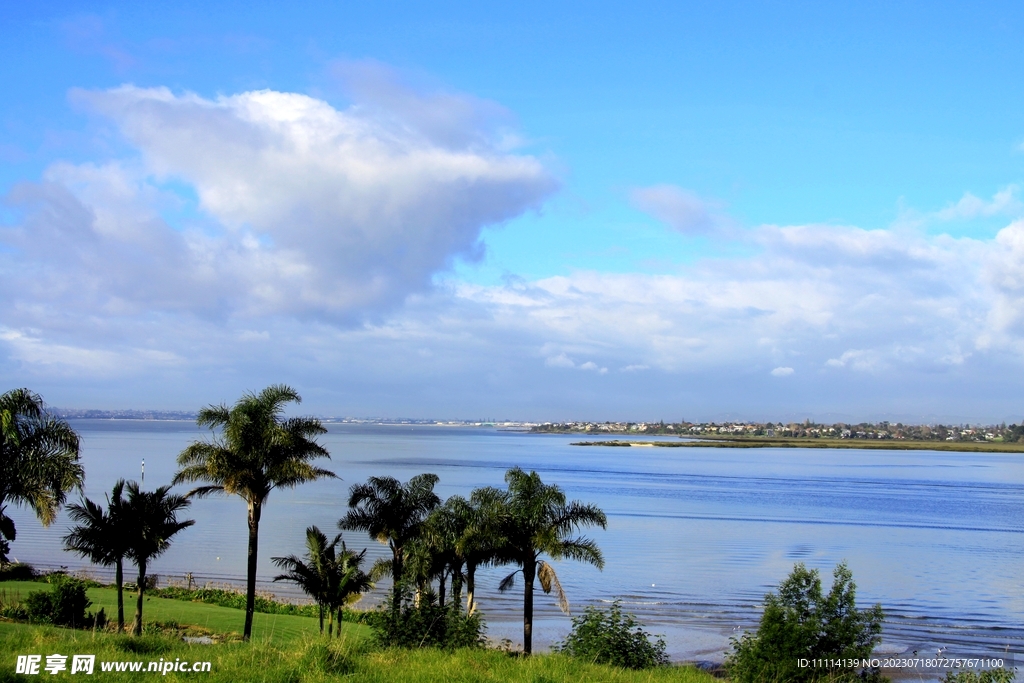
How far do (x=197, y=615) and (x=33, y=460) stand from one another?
11.7 meters

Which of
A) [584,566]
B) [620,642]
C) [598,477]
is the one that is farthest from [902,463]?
[620,642]

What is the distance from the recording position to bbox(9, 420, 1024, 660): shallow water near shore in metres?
35.4

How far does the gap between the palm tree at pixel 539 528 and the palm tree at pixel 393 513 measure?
5623 mm

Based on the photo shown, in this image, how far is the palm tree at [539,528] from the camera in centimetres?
2703

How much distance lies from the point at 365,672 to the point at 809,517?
7257cm

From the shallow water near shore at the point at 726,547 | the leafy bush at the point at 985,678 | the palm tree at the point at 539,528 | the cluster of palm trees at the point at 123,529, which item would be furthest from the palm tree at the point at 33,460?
the leafy bush at the point at 985,678

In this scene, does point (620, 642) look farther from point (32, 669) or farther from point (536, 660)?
point (32, 669)

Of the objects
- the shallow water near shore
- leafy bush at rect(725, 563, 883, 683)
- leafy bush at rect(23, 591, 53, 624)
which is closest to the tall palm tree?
the shallow water near shore

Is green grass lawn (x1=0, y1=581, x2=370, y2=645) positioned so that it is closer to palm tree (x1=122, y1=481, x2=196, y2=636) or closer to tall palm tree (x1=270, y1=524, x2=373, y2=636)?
tall palm tree (x1=270, y1=524, x2=373, y2=636)

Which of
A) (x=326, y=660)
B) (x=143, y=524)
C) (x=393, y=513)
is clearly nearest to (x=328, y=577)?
(x=393, y=513)

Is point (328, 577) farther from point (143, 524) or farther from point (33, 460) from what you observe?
point (33, 460)

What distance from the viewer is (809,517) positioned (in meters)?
76.6

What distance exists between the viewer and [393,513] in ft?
107

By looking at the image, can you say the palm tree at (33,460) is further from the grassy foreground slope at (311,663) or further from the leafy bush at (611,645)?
the leafy bush at (611,645)
